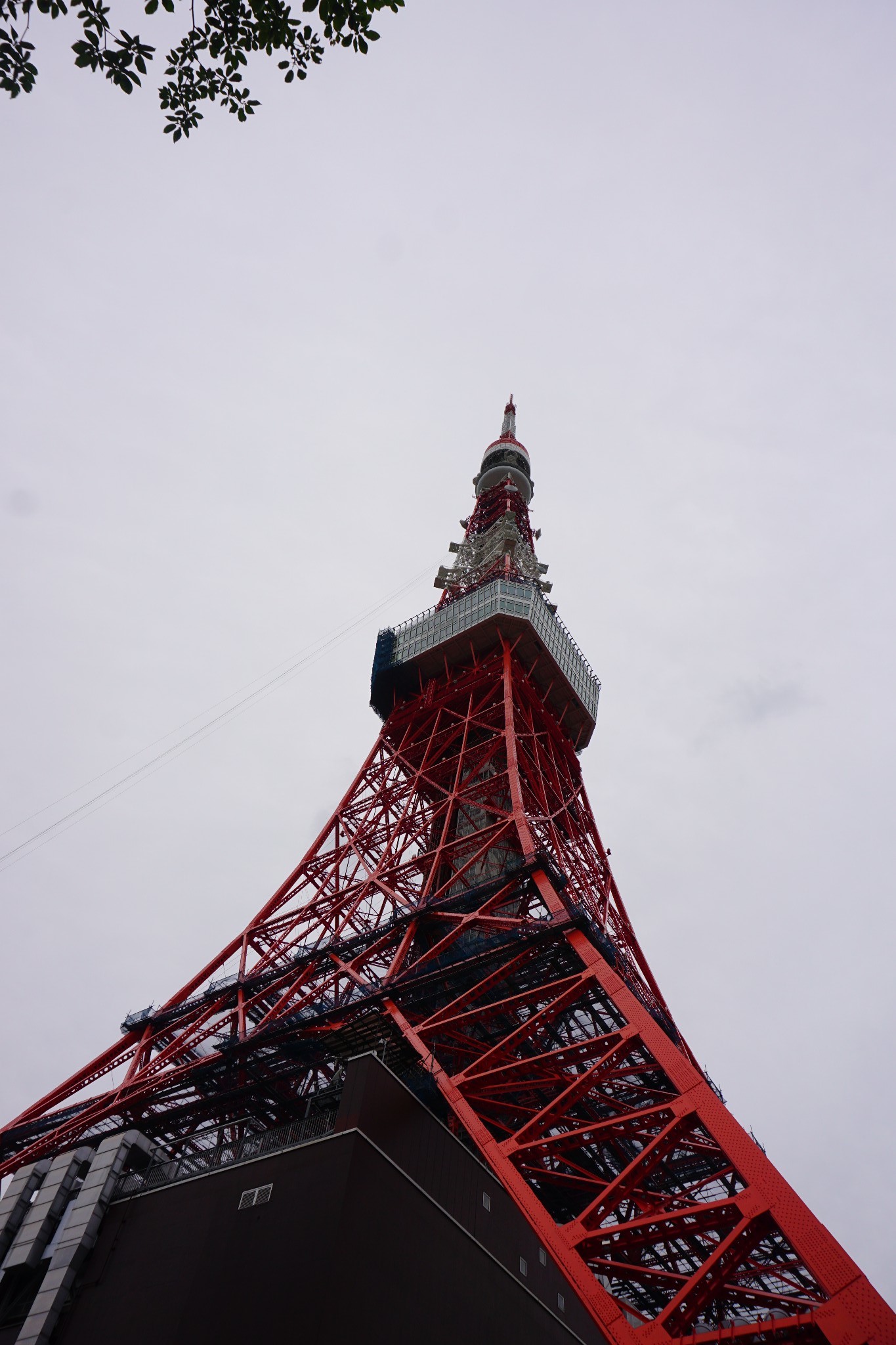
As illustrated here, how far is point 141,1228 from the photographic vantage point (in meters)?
20.2

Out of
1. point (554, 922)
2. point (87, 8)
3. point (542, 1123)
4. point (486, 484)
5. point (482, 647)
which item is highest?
point (486, 484)

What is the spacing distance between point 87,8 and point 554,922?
66.5 ft

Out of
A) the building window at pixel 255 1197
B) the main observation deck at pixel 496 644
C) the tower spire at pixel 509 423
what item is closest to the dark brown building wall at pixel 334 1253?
the building window at pixel 255 1197

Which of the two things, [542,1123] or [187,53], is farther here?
[542,1123]

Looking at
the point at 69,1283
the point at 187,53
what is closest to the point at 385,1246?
the point at 69,1283

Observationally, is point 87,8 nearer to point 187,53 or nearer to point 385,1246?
point 187,53

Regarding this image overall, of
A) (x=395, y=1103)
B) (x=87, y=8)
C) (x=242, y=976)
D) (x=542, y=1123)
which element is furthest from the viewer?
(x=242, y=976)

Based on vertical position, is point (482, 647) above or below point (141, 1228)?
above

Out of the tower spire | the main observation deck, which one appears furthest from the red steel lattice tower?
the tower spire

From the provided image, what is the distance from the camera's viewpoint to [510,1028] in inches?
1096

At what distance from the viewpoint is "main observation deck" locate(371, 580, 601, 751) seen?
42094 mm

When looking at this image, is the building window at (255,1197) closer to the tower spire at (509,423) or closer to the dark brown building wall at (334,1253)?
the dark brown building wall at (334,1253)

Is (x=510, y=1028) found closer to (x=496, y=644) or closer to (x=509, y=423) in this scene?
(x=496, y=644)

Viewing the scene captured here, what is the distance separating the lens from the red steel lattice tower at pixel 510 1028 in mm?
15875
